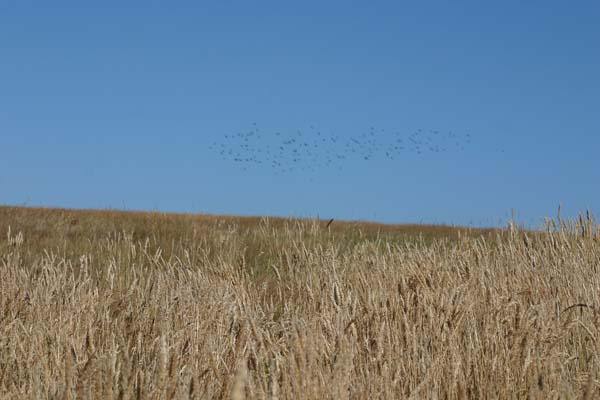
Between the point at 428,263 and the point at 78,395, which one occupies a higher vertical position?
the point at 428,263

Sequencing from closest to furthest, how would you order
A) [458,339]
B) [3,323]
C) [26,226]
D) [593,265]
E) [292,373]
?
[292,373] < [458,339] < [3,323] < [593,265] < [26,226]

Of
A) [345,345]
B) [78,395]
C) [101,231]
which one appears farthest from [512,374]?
[101,231]

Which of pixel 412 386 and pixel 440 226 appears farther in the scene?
pixel 440 226

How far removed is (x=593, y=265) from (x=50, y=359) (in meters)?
6.45

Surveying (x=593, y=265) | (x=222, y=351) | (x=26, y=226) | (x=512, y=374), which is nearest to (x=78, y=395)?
(x=222, y=351)

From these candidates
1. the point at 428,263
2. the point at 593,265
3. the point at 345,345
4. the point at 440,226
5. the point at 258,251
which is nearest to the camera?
the point at 345,345

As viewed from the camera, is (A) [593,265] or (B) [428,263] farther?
(A) [593,265]

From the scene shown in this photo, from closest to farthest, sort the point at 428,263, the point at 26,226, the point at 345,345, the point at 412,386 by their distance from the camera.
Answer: the point at 345,345 < the point at 412,386 < the point at 428,263 < the point at 26,226

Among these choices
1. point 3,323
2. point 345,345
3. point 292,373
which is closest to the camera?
point 292,373

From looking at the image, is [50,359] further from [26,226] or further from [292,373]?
[26,226]

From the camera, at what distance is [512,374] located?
3.52 meters

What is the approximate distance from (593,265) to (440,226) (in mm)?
11180

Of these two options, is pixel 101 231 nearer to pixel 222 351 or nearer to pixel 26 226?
pixel 26 226

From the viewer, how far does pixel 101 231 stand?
13.7m
